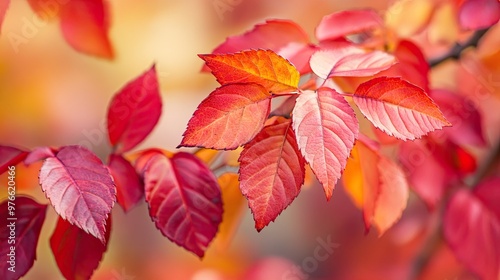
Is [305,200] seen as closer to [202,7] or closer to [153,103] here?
[202,7]

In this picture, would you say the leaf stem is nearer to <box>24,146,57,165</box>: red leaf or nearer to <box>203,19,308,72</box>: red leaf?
<box>203,19,308,72</box>: red leaf

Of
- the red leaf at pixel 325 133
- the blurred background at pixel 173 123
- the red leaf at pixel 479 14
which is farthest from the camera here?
the blurred background at pixel 173 123

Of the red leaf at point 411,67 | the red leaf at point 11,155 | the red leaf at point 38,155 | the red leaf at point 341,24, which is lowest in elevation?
the red leaf at point 411,67

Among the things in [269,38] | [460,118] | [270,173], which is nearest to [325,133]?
[270,173]

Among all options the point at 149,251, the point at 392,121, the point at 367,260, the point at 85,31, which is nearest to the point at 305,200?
the point at 367,260

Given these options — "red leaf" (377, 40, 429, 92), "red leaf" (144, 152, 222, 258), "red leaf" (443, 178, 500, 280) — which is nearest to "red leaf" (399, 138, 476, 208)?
"red leaf" (443, 178, 500, 280)

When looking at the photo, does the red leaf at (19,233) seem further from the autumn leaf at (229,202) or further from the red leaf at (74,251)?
the autumn leaf at (229,202)

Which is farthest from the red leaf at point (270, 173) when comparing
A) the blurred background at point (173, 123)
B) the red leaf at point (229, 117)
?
the blurred background at point (173, 123)
